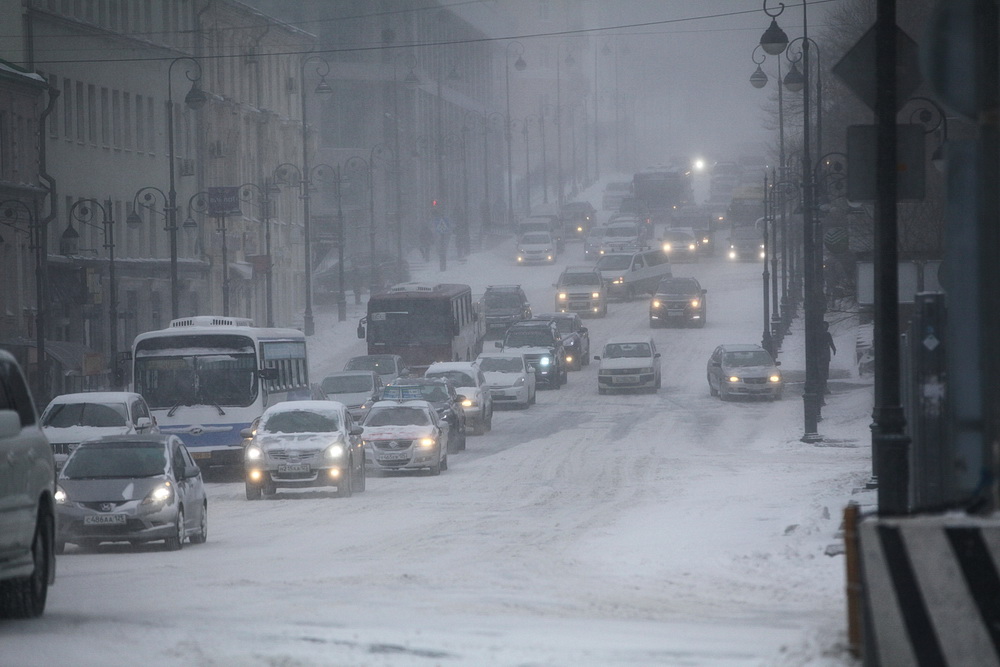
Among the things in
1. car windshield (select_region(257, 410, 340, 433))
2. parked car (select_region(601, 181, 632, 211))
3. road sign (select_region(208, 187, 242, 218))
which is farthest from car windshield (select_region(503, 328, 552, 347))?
parked car (select_region(601, 181, 632, 211))

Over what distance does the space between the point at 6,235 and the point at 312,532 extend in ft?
109

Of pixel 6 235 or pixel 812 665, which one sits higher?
pixel 6 235

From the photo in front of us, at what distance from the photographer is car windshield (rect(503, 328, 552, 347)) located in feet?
175

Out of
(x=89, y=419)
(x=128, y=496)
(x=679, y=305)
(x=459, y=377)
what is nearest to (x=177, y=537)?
(x=128, y=496)

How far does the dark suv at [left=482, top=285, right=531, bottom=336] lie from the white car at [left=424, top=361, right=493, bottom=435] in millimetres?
22163

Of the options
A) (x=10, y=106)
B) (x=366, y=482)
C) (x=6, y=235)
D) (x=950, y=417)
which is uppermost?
(x=10, y=106)

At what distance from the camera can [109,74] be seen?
62.6 meters

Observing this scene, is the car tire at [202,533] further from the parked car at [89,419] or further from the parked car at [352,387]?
the parked car at [352,387]

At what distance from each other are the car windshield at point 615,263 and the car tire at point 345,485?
48938 millimetres

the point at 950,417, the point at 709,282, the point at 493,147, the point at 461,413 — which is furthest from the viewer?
the point at 493,147

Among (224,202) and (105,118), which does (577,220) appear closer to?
(105,118)

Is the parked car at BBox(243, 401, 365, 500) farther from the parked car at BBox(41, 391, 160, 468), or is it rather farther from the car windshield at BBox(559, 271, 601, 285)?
the car windshield at BBox(559, 271, 601, 285)

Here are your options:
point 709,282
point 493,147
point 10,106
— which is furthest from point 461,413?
point 493,147

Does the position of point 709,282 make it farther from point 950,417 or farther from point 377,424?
point 950,417
